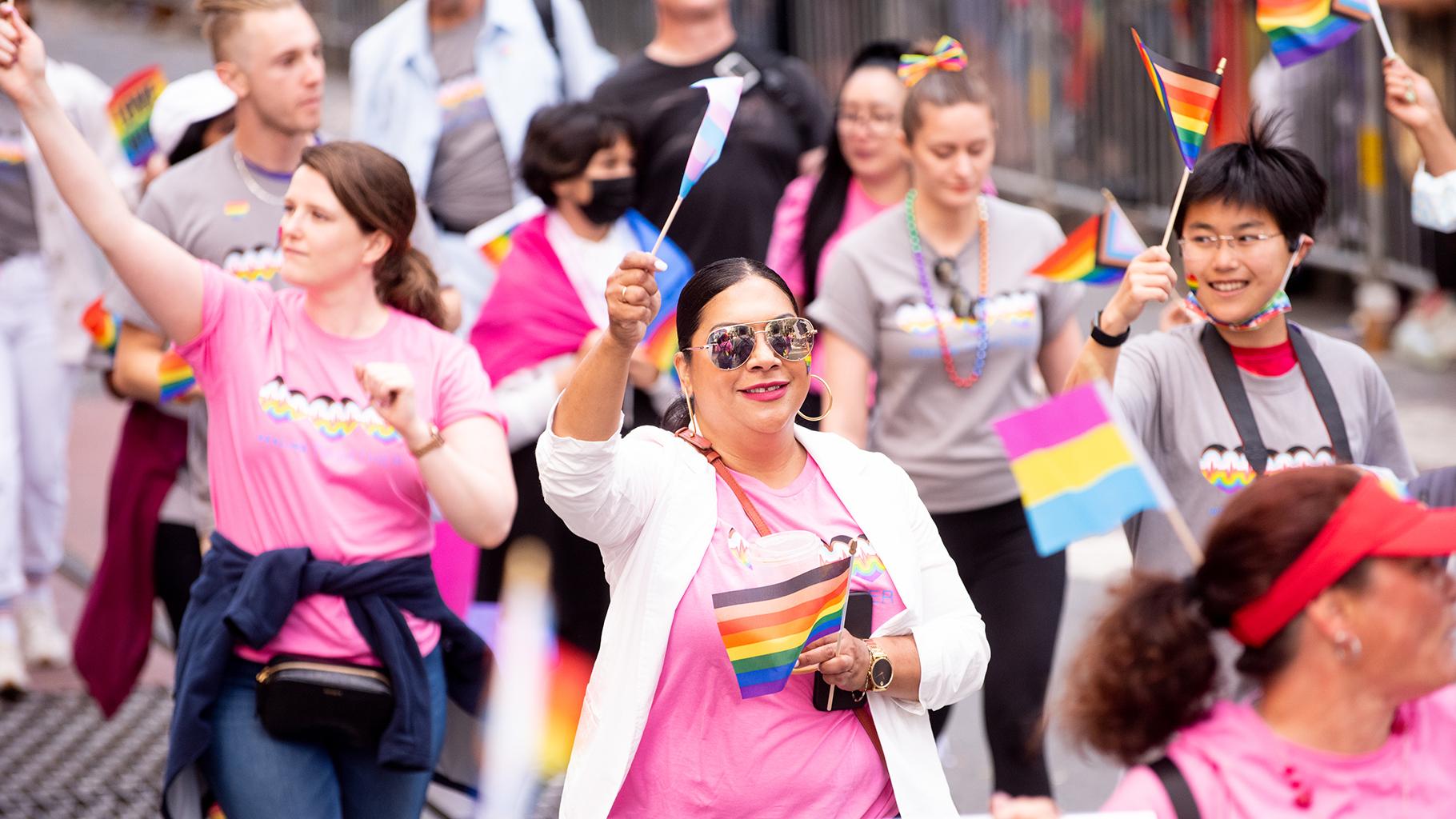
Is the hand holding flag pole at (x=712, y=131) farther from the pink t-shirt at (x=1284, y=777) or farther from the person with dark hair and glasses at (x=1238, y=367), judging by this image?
the pink t-shirt at (x=1284, y=777)

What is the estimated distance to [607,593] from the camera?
577 centimetres

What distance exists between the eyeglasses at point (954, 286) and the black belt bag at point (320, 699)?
1.97 m

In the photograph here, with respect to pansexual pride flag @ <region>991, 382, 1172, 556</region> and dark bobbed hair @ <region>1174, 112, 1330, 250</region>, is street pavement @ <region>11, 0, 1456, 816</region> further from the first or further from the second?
dark bobbed hair @ <region>1174, 112, 1330, 250</region>

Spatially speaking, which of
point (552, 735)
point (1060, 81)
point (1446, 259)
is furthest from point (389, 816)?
point (1060, 81)

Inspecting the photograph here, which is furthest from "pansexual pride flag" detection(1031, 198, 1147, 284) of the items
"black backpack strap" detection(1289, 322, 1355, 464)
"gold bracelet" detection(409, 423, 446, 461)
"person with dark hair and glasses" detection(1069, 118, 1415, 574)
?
→ "gold bracelet" detection(409, 423, 446, 461)

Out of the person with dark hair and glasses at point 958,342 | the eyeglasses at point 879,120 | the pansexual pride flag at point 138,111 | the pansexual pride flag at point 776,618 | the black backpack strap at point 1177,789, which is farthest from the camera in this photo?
the pansexual pride flag at point 138,111

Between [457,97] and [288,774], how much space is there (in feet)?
11.7

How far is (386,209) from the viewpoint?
4348 mm

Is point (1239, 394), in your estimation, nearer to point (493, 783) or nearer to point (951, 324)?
point (951, 324)

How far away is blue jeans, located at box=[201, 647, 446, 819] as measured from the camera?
402 centimetres

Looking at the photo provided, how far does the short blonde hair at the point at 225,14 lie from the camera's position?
507 cm

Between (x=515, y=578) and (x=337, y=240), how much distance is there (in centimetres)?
187

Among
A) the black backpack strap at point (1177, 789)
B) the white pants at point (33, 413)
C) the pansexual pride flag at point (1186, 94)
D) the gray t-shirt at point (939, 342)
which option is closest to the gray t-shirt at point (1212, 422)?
the pansexual pride flag at point (1186, 94)

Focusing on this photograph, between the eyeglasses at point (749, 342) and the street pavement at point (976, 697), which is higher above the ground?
the eyeglasses at point (749, 342)
